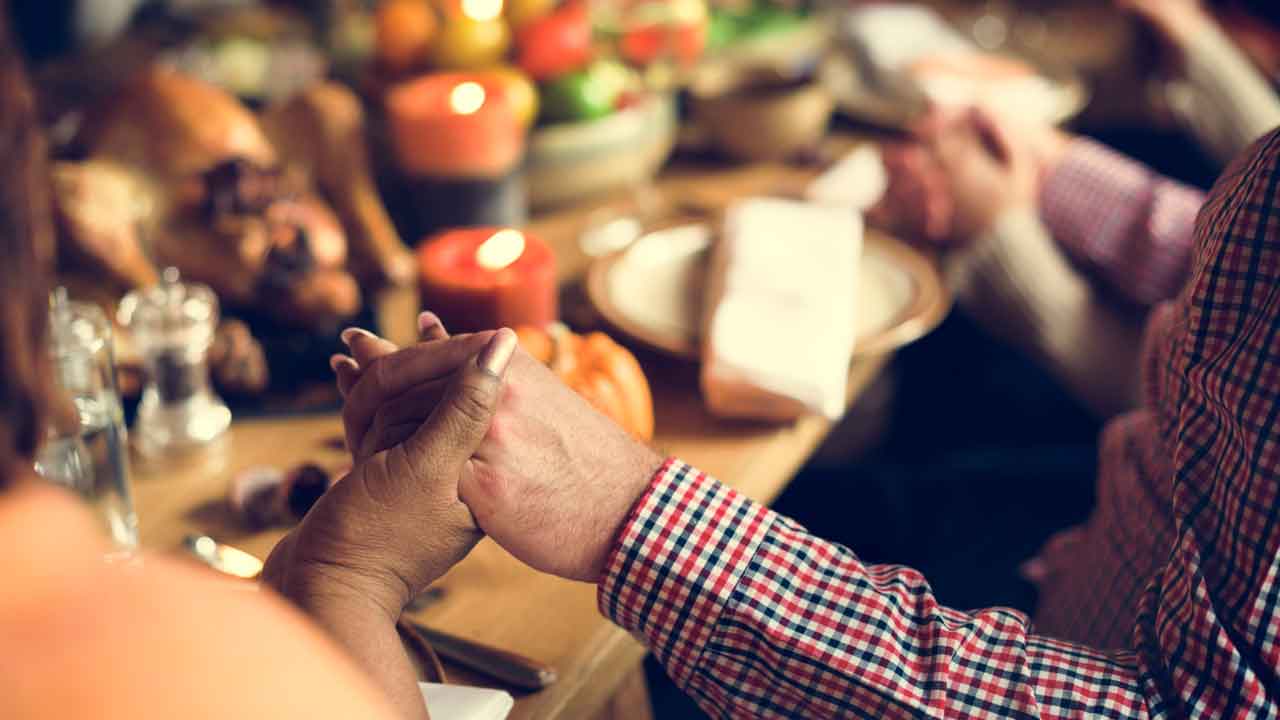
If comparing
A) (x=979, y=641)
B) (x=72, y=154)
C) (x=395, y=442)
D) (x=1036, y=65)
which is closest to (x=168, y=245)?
(x=72, y=154)

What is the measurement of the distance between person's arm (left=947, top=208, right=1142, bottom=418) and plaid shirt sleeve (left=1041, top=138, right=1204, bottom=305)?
1.9 inches

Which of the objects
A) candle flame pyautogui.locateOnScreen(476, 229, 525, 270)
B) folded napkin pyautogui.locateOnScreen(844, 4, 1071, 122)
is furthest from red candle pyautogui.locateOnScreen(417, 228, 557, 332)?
folded napkin pyautogui.locateOnScreen(844, 4, 1071, 122)

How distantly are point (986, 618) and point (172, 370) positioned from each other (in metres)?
0.65

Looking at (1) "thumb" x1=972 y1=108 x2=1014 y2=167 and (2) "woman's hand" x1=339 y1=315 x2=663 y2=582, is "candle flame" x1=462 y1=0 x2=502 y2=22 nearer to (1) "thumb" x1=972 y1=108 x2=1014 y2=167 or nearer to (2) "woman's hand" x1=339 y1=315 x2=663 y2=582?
(1) "thumb" x1=972 y1=108 x2=1014 y2=167

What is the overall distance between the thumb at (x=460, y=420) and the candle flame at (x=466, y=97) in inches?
22.8

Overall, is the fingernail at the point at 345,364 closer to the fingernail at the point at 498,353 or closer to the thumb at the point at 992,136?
the fingernail at the point at 498,353

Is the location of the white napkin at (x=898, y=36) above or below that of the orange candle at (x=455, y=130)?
below

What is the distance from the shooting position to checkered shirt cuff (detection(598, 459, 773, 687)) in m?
0.69

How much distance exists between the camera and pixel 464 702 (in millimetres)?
627

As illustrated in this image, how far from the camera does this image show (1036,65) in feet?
5.84

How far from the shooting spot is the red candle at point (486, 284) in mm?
960

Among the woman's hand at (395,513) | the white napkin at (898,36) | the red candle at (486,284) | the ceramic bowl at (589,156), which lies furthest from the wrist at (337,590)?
the white napkin at (898,36)

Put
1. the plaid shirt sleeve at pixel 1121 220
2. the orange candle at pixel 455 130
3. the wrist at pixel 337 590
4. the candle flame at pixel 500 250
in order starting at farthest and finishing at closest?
1. the plaid shirt sleeve at pixel 1121 220
2. the orange candle at pixel 455 130
3. the candle flame at pixel 500 250
4. the wrist at pixel 337 590

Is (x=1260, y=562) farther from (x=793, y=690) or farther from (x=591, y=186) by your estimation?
(x=591, y=186)
